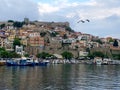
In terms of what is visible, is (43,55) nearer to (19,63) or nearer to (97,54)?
(97,54)

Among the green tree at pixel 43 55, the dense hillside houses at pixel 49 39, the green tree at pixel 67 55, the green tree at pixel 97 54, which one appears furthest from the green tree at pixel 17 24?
the green tree at pixel 43 55

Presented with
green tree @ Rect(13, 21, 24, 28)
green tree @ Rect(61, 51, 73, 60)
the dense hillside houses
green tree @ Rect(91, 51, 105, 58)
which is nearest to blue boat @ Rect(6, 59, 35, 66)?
the dense hillside houses

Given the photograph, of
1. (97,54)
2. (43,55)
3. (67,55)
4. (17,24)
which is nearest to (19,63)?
(43,55)

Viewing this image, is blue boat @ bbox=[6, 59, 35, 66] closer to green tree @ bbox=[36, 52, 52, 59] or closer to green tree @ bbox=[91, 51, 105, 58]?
green tree @ bbox=[36, 52, 52, 59]

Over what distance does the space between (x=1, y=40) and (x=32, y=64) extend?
3346 cm

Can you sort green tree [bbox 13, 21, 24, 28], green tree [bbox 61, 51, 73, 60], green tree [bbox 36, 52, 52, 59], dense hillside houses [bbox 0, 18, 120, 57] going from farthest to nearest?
green tree [bbox 13, 21, 24, 28] < dense hillside houses [bbox 0, 18, 120, 57] < green tree [bbox 61, 51, 73, 60] < green tree [bbox 36, 52, 52, 59]

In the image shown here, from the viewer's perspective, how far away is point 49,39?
121 meters

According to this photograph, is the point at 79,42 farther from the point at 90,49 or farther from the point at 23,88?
the point at 23,88

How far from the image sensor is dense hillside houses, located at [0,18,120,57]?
364 ft

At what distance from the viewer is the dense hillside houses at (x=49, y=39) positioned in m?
111

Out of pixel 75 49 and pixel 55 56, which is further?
pixel 75 49

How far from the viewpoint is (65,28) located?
147750mm

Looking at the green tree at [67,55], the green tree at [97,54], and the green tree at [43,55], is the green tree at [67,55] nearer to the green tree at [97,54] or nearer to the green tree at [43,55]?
the green tree at [43,55]

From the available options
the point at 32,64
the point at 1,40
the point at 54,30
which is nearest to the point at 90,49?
the point at 54,30
